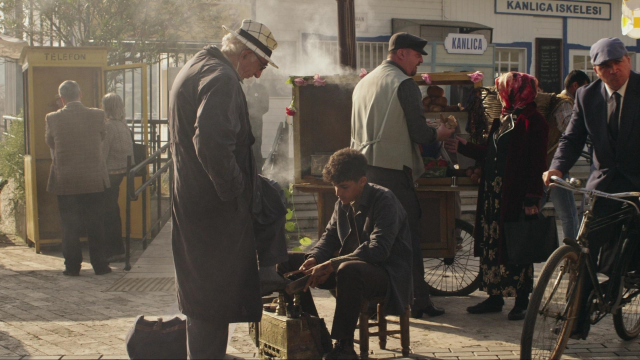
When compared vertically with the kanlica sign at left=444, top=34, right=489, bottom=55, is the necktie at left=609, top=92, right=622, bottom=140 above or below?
below

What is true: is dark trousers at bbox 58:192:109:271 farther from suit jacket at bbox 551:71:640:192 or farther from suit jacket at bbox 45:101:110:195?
suit jacket at bbox 551:71:640:192

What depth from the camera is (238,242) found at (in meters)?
3.97

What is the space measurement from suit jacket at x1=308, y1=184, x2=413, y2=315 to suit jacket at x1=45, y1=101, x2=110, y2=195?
387cm

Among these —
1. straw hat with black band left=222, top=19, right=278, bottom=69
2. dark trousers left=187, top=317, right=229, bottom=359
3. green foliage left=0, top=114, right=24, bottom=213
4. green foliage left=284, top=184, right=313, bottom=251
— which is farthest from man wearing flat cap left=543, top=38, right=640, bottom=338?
green foliage left=0, top=114, right=24, bottom=213

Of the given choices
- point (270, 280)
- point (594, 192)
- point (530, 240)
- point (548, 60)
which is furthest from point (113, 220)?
point (548, 60)

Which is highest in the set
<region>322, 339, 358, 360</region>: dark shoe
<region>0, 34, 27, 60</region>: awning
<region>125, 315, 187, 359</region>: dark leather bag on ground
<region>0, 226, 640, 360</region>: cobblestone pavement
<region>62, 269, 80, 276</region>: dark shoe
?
<region>0, 34, 27, 60</region>: awning

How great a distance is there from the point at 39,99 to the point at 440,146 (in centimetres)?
533

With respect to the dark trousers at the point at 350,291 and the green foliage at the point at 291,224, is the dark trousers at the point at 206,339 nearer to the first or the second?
the dark trousers at the point at 350,291

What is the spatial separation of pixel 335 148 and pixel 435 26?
38.3 ft

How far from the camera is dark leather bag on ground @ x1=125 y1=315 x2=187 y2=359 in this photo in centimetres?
437

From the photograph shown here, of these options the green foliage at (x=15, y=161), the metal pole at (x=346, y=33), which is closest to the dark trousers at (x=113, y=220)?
the green foliage at (x=15, y=161)

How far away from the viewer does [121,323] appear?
5.78 m

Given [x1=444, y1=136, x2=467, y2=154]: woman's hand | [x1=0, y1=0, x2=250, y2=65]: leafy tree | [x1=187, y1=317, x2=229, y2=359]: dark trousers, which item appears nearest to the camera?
[x1=187, y1=317, x2=229, y2=359]: dark trousers

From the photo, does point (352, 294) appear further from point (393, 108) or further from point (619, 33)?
point (619, 33)
